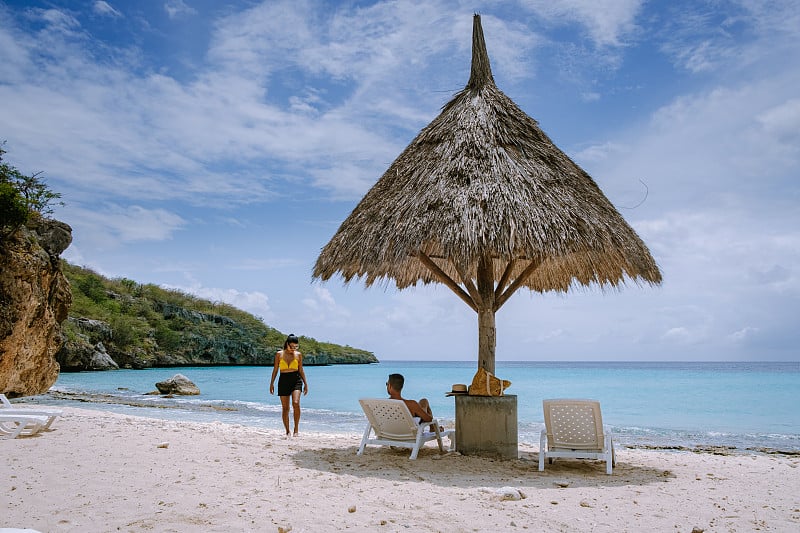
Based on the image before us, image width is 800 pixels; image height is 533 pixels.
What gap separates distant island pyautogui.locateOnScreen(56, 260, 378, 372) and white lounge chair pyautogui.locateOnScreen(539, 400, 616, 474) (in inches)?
1168

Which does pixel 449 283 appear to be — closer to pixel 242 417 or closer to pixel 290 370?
pixel 290 370

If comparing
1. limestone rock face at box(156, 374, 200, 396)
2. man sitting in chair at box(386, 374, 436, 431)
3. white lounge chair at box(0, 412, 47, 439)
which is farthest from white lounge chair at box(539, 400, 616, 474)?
limestone rock face at box(156, 374, 200, 396)

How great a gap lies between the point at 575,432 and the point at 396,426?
1746mm

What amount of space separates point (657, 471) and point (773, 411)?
14713 millimetres

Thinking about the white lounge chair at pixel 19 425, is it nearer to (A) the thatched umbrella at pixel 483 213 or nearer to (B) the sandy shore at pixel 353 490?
(B) the sandy shore at pixel 353 490

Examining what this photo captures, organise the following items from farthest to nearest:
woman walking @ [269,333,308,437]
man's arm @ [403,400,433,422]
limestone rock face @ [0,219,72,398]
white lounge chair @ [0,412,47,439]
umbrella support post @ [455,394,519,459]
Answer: limestone rock face @ [0,219,72,398] < woman walking @ [269,333,308,437] < white lounge chair @ [0,412,47,439] < man's arm @ [403,400,433,422] < umbrella support post @ [455,394,519,459]

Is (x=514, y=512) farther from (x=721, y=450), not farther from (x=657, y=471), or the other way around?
(x=721, y=450)

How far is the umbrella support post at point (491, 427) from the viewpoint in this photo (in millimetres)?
5926

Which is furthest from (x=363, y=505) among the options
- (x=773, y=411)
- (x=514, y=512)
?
(x=773, y=411)

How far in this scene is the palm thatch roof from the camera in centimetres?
579

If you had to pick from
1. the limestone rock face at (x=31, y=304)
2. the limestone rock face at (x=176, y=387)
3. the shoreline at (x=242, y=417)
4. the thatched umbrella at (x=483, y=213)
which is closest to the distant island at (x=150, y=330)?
the limestone rock face at (x=176, y=387)

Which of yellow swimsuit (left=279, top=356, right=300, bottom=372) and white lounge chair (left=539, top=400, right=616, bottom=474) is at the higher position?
yellow swimsuit (left=279, top=356, right=300, bottom=372)

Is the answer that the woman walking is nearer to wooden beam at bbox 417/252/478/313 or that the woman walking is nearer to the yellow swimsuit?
the yellow swimsuit

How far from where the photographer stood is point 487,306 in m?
6.44
